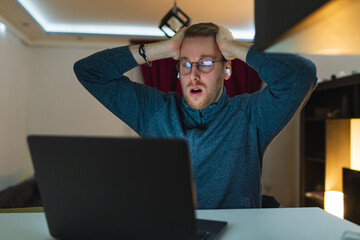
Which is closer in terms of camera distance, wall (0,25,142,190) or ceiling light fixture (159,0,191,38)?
ceiling light fixture (159,0,191,38)

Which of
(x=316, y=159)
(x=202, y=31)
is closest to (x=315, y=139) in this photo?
(x=316, y=159)

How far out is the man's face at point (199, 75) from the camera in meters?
1.33

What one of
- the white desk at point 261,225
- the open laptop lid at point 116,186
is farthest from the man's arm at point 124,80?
the open laptop lid at point 116,186

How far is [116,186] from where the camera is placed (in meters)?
0.51

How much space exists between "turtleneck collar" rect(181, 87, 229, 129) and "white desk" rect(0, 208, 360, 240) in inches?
24.4

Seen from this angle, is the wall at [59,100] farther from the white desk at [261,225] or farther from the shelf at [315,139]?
the white desk at [261,225]

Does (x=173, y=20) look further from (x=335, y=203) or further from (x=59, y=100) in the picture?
(x=59, y=100)

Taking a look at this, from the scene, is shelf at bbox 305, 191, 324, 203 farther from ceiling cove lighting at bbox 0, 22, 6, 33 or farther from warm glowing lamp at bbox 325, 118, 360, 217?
ceiling cove lighting at bbox 0, 22, 6, 33

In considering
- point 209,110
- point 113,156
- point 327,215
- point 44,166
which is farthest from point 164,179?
point 209,110

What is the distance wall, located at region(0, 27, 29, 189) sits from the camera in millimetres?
3109

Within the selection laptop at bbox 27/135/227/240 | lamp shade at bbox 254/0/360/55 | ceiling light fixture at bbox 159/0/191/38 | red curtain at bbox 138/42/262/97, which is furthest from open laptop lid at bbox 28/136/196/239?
red curtain at bbox 138/42/262/97

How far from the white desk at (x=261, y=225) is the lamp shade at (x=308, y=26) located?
0.38m

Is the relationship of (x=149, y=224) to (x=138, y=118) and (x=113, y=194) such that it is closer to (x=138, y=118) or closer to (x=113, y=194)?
(x=113, y=194)

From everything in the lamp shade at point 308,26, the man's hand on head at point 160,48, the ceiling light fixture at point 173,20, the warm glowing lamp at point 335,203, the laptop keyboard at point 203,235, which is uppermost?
the ceiling light fixture at point 173,20
